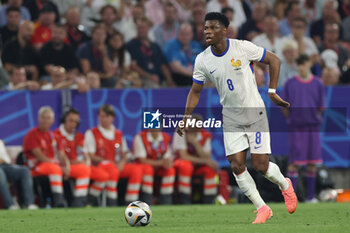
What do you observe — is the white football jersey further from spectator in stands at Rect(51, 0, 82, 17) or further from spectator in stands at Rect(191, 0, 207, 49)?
spectator in stands at Rect(51, 0, 82, 17)

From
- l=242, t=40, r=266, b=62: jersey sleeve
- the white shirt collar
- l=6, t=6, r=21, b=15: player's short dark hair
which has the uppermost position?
l=6, t=6, r=21, b=15: player's short dark hair

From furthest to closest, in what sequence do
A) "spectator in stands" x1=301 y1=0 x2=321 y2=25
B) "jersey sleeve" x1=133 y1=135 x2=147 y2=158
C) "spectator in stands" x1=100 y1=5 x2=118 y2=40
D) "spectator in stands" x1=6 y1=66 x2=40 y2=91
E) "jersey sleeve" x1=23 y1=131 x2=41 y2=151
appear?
"spectator in stands" x1=301 y1=0 x2=321 y2=25, "spectator in stands" x1=100 y1=5 x2=118 y2=40, "spectator in stands" x1=6 y1=66 x2=40 y2=91, "jersey sleeve" x1=133 y1=135 x2=147 y2=158, "jersey sleeve" x1=23 y1=131 x2=41 y2=151

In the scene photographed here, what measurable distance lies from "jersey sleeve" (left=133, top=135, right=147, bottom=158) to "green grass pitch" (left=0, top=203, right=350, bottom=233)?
204 cm

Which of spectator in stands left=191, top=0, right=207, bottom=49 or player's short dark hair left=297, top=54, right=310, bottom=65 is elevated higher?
spectator in stands left=191, top=0, right=207, bottom=49

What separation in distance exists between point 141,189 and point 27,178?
2.23 metres

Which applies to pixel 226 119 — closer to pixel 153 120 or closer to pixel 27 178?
pixel 153 120

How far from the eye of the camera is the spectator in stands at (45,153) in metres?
14.0

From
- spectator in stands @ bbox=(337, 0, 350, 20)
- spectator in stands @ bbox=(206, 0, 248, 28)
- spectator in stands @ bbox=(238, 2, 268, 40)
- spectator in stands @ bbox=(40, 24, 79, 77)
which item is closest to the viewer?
spectator in stands @ bbox=(40, 24, 79, 77)

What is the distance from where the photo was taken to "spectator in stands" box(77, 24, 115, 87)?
16.3 m

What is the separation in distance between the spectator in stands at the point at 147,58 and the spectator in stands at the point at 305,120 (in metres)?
3.06

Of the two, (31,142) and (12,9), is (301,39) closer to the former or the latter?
(12,9)

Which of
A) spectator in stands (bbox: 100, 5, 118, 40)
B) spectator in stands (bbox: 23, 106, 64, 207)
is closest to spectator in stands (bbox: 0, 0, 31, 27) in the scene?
spectator in stands (bbox: 100, 5, 118, 40)

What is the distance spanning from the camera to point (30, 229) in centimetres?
907

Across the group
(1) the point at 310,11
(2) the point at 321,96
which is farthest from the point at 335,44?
(2) the point at 321,96
